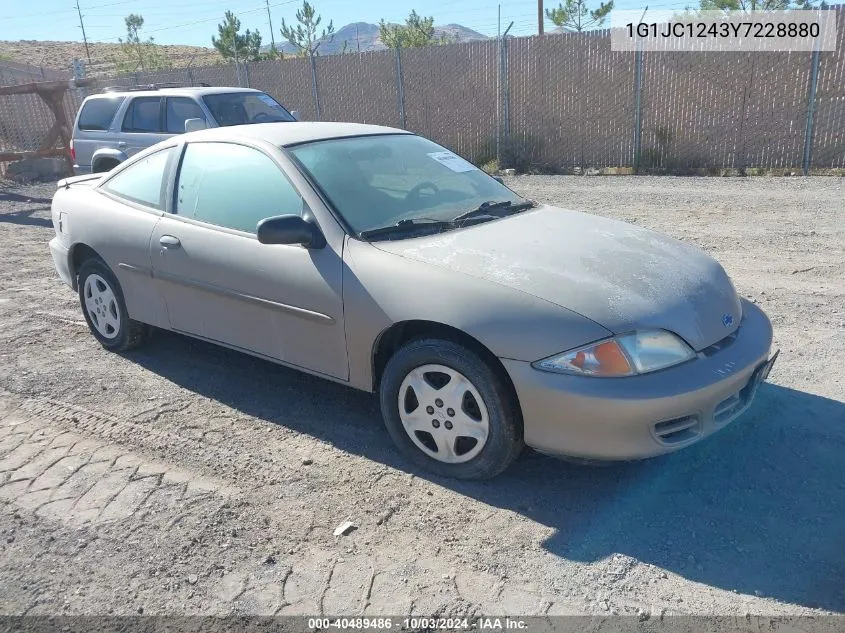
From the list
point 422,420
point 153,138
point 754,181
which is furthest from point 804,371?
point 153,138

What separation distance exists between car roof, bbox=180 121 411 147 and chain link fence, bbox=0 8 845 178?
9555 mm

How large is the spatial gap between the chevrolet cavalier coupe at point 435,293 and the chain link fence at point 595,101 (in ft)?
31.0

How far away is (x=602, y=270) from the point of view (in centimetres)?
338

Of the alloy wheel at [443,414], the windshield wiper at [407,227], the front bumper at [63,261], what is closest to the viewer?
the alloy wheel at [443,414]

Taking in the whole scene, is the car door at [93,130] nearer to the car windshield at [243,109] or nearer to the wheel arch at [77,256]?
the car windshield at [243,109]

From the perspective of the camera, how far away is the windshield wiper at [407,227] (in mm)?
3684

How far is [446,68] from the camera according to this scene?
15.1 meters

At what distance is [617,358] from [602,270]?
0.57 metres

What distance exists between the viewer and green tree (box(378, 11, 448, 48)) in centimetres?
4288

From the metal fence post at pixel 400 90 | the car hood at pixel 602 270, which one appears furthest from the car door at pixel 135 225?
the metal fence post at pixel 400 90

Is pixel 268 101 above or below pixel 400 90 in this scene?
above

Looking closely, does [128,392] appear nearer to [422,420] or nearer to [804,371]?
[422,420]

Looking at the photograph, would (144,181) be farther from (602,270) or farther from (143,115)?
(143,115)

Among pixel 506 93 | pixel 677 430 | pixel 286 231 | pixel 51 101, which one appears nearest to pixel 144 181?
pixel 286 231
